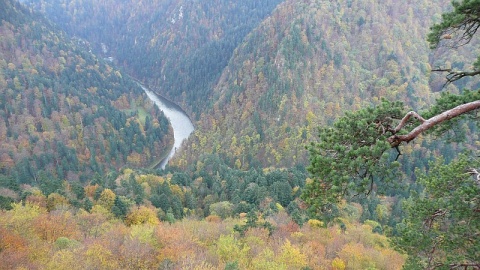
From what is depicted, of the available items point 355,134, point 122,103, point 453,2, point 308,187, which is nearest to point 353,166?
point 355,134

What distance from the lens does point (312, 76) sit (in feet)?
453

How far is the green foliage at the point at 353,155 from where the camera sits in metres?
11.9

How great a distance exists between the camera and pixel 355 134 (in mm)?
12641

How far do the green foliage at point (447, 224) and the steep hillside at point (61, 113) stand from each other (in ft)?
343

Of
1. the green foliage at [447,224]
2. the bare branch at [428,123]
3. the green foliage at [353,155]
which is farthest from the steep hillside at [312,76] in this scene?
the bare branch at [428,123]

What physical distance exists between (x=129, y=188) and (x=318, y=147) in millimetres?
64960

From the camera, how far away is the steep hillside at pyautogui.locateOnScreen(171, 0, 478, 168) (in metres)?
129

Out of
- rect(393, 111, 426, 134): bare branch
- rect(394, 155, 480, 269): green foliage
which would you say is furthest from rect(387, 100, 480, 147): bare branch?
rect(394, 155, 480, 269): green foliage

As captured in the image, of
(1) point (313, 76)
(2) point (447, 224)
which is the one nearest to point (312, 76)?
(1) point (313, 76)

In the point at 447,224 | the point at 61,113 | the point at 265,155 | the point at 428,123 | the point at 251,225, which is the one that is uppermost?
the point at 61,113

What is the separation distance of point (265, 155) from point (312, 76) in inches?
1461

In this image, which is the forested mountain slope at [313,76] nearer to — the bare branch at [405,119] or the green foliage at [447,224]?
the green foliage at [447,224]

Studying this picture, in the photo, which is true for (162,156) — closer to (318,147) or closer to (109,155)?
(109,155)

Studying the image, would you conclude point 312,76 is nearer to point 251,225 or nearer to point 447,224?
point 251,225
